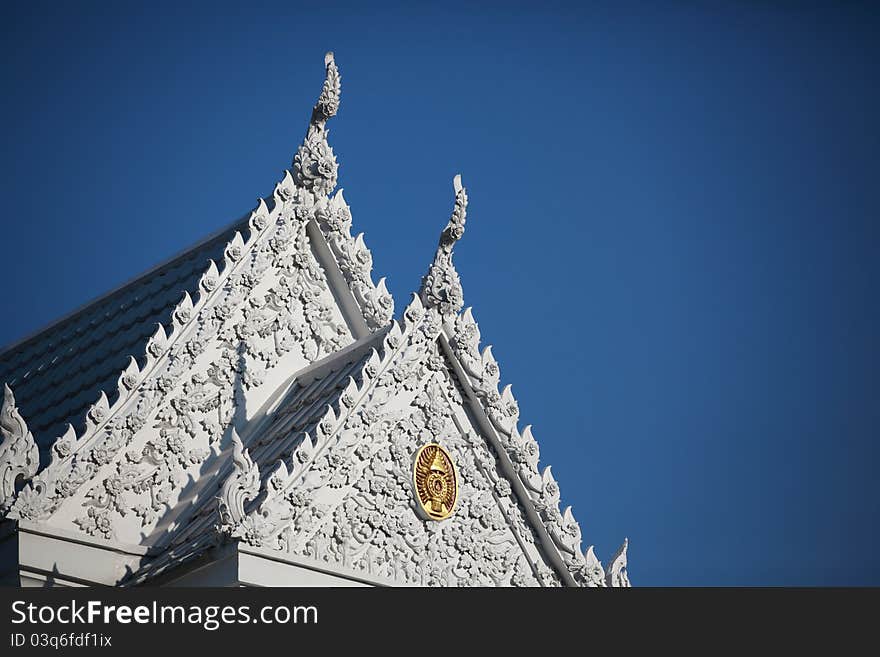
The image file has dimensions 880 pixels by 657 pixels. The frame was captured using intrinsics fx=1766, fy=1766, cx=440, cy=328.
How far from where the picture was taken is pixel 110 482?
56.7 ft

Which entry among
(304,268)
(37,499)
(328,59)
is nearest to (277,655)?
(37,499)

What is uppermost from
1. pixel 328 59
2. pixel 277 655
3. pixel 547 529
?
pixel 328 59

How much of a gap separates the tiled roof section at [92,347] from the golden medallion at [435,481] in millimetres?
3147

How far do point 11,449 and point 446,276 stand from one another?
15.3 ft

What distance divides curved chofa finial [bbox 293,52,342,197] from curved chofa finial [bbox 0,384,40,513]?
17.7 feet

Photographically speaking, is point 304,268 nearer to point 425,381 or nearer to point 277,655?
point 425,381

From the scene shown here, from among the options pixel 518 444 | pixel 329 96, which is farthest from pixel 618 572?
pixel 329 96

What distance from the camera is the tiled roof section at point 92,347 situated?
18625mm

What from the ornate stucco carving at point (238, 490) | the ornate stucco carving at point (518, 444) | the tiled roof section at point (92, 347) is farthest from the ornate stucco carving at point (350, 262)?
the ornate stucco carving at point (238, 490)

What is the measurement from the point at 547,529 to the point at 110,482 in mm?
4447

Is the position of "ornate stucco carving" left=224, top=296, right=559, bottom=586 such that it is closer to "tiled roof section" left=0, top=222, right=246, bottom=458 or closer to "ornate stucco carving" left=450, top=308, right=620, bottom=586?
"ornate stucco carving" left=450, top=308, right=620, bottom=586

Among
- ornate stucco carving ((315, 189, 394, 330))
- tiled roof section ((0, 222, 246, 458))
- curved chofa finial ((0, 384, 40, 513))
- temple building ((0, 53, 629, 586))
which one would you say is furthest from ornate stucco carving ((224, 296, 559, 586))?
ornate stucco carving ((315, 189, 394, 330))

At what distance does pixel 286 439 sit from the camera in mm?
17516

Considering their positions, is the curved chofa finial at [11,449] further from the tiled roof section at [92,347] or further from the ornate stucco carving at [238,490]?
the ornate stucco carving at [238,490]
